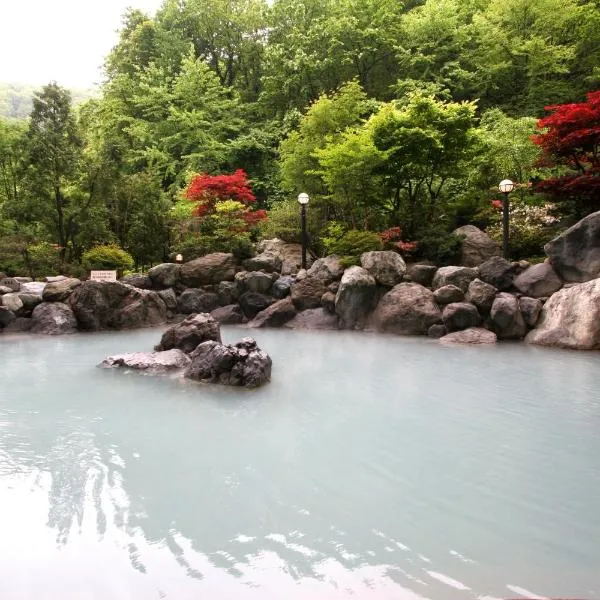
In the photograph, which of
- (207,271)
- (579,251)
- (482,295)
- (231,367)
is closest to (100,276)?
(207,271)

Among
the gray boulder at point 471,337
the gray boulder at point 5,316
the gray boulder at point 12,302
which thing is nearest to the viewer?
the gray boulder at point 471,337

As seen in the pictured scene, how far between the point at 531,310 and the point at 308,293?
15.7 feet

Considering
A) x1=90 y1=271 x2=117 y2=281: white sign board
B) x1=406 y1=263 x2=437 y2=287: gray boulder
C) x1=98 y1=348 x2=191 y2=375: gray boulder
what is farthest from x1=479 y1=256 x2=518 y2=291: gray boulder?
x1=90 y1=271 x2=117 y2=281: white sign board

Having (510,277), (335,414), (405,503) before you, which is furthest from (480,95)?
(405,503)

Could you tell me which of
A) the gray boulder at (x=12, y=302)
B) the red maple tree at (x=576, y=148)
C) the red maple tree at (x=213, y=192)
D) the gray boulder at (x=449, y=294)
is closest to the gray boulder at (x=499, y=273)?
the gray boulder at (x=449, y=294)

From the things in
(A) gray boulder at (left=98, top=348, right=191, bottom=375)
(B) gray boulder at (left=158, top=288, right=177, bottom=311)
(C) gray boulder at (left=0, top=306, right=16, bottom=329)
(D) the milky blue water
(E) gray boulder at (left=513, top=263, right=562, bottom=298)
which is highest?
(E) gray boulder at (left=513, top=263, right=562, bottom=298)

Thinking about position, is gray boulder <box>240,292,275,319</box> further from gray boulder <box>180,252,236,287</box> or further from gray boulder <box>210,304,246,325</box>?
gray boulder <box>180,252,236,287</box>

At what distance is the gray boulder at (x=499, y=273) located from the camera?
9680mm

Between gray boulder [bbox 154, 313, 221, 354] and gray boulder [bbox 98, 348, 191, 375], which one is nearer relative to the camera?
gray boulder [bbox 98, 348, 191, 375]

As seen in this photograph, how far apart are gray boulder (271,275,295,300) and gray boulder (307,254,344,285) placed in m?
0.53

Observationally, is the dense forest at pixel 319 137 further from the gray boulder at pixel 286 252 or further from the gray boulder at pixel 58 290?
the gray boulder at pixel 58 290

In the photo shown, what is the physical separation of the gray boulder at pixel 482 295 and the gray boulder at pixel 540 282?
597 millimetres

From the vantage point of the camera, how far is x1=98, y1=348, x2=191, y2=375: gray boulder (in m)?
6.61

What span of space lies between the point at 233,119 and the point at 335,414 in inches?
746
